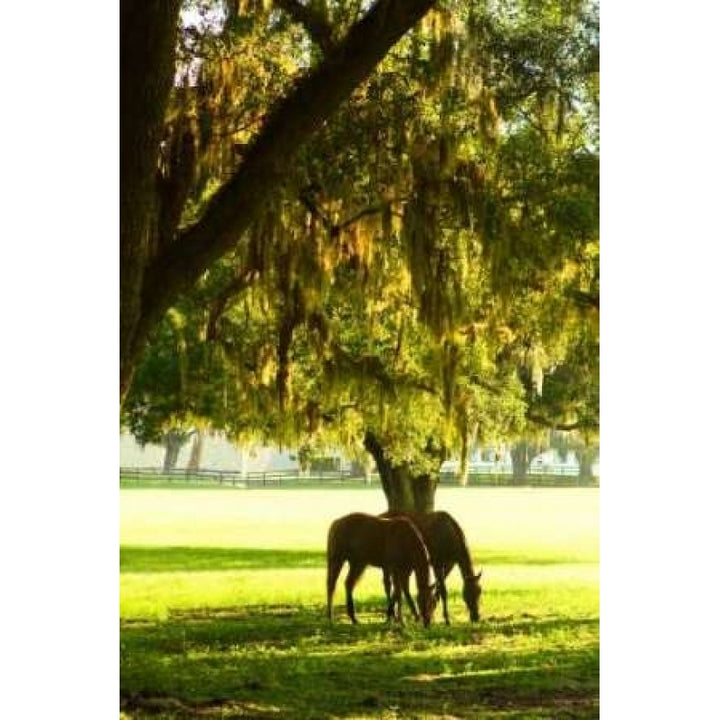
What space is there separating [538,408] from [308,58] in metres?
1.64

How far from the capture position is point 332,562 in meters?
4.52

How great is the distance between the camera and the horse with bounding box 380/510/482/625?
4555mm

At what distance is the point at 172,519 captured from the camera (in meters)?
4.35

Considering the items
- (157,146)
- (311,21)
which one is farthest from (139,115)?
(311,21)

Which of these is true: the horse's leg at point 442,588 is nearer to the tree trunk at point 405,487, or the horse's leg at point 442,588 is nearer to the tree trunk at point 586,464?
the tree trunk at point 405,487

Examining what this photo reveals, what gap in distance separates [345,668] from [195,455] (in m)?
0.99

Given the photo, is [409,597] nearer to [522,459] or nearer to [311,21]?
[522,459]

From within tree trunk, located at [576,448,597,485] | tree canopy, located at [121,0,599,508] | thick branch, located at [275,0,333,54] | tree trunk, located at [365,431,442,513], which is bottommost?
tree trunk, located at [365,431,442,513]

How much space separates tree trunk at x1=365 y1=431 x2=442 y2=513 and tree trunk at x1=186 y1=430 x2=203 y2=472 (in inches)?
27.6

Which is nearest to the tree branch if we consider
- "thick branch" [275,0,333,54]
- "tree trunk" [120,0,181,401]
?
"thick branch" [275,0,333,54]

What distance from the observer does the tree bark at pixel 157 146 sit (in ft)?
10.3

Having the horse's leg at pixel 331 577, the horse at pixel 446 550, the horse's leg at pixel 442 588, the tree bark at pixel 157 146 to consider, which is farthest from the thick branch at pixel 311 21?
the horse's leg at pixel 442 588

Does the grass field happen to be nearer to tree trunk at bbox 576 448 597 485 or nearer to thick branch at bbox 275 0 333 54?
tree trunk at bbox 576 448 597 485
